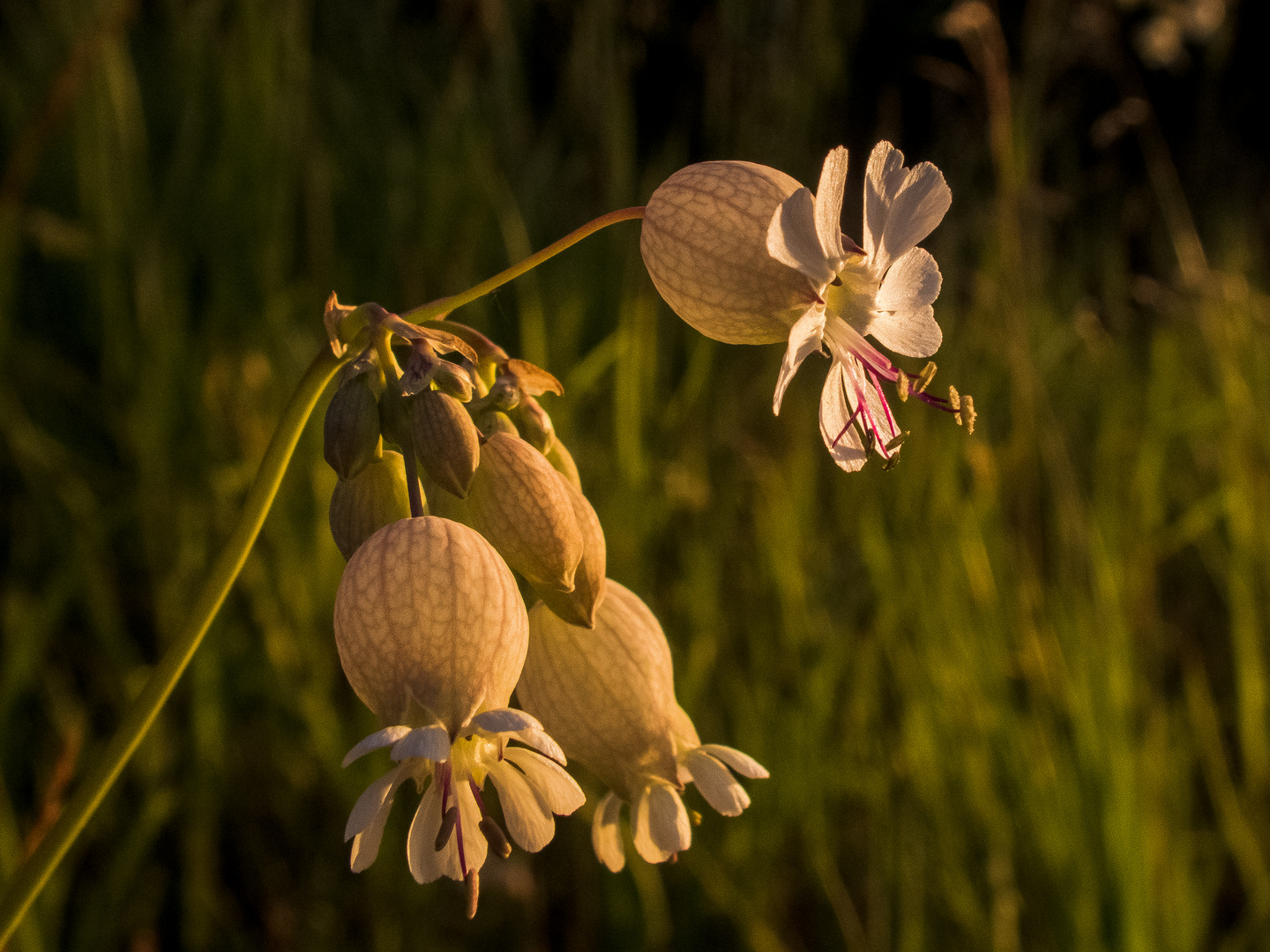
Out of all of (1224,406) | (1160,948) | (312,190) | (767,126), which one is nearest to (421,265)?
(312,190)

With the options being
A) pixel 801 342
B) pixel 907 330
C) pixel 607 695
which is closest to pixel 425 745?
pixel 607 695

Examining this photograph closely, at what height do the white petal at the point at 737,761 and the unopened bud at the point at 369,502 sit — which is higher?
the unopened bud at the point at 369,502

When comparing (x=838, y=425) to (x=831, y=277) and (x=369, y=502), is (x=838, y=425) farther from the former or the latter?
(x=369, y=502)

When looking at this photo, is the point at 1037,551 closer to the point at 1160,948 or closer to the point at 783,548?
the point at 783,548

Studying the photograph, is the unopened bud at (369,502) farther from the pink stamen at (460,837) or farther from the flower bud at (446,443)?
the pink stamen at (460,837)

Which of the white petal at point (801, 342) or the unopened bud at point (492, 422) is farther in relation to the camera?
the unopened bud at point (492, 422)

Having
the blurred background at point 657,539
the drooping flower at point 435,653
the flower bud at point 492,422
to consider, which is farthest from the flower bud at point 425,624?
the blurred background at point 657,539

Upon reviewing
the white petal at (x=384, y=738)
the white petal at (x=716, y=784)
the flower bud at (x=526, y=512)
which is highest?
the flower bud at (x=526, y=512)
